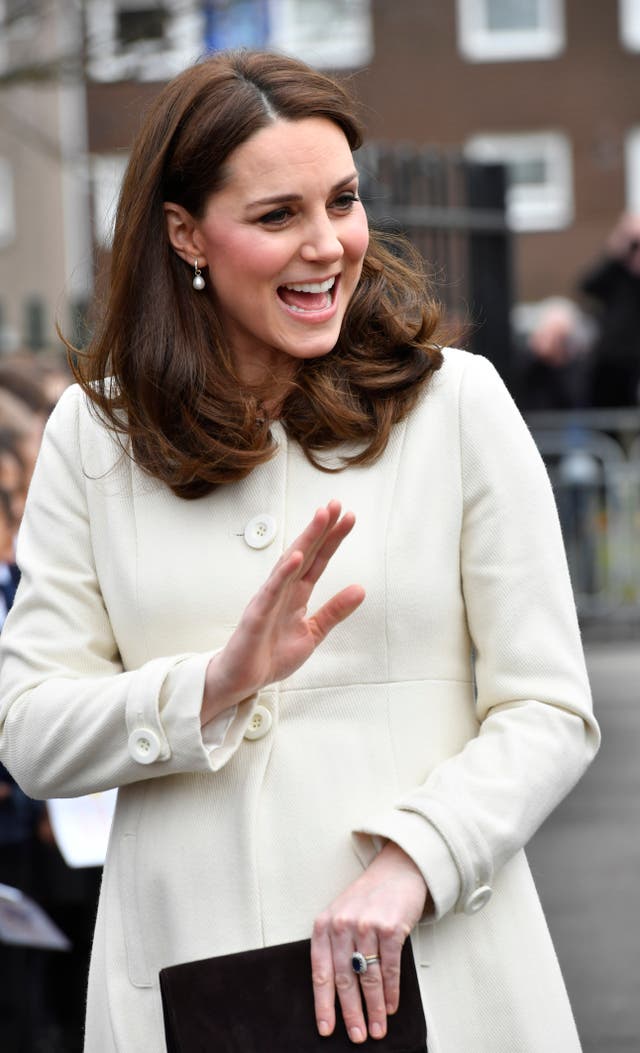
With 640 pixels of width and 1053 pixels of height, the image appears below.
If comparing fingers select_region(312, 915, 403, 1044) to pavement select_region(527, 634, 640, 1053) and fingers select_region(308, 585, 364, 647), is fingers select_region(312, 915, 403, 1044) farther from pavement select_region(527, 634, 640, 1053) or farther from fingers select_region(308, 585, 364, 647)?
pavement select_region(527, 634, 640, 1053)

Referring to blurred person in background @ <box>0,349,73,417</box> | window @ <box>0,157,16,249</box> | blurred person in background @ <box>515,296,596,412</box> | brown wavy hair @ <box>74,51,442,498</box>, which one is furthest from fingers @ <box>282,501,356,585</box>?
window @ <box>0,157,16,249</box>

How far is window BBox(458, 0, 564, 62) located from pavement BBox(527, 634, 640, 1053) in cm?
2085

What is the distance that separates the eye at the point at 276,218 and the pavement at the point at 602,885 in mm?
2998

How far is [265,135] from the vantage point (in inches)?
84.2

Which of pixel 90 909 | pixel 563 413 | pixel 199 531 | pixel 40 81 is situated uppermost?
pixel 199 531

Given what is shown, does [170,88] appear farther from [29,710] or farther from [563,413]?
[563,413]

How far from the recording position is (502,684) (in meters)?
2.11

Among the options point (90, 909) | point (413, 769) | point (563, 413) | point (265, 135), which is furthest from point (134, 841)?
point (563, 413)

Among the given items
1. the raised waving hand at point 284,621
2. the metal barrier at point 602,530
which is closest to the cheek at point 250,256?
the raised waving hand at point 284,621

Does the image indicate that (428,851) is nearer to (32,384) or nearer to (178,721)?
(178,721)

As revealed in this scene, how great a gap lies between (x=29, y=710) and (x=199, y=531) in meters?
0.32

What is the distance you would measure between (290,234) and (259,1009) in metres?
0.95

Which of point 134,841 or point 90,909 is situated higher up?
point 134,841

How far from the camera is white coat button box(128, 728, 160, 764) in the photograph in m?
2.06
